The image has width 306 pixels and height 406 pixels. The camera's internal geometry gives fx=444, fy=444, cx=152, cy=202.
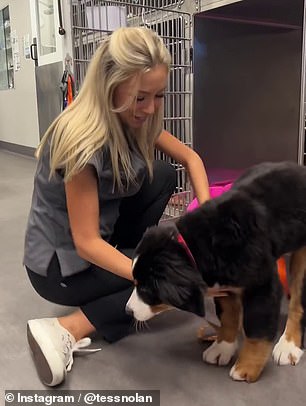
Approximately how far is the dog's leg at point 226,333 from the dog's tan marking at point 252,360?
72 millimetres

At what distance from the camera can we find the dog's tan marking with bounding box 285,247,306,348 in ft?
3.56

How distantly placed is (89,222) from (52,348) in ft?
0.96

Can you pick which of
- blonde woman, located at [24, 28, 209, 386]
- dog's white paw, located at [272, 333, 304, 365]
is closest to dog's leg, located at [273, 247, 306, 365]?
dog's white paw, located at [272, 333, 304, 365]

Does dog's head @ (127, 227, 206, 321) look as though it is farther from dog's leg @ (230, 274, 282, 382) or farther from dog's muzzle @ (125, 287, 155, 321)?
dog's leg @ (230, 274, 282, 382)

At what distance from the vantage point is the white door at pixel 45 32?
3.90 meters

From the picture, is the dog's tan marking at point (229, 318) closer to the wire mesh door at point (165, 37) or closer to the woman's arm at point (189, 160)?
the woman's arm at point (189, 160)

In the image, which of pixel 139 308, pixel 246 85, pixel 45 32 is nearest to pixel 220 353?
pixel 139 308

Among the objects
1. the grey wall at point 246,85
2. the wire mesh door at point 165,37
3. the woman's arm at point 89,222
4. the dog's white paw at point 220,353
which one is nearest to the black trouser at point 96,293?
the woman's arm at point 89,222

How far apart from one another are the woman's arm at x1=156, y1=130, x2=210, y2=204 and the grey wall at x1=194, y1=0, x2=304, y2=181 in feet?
2.28

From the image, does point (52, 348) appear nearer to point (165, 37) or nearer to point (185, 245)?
point (185, 245)

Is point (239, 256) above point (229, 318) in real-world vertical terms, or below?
above

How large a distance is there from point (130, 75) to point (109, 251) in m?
0.39

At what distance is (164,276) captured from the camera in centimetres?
85

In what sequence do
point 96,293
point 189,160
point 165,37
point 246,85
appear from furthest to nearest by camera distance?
point 246,85 < point 165,37 < point 189,160 < point 96,293
